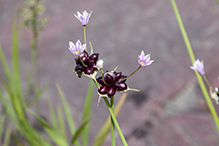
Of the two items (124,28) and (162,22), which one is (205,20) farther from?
(124,28)

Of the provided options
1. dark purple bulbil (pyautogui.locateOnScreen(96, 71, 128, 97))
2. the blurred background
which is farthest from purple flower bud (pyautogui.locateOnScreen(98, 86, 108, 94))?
the blurred background

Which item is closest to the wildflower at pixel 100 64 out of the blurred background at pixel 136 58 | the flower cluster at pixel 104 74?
the flower cluster at pixel 104 74

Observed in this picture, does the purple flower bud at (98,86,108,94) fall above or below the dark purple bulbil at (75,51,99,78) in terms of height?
below

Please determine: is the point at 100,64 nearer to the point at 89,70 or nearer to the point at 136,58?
the point at 89,70

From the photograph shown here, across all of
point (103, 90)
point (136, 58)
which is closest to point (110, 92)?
point (103, 90)

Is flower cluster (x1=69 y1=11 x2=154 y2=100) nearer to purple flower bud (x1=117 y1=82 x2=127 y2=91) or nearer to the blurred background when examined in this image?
purple flower bud (x1=117 y1=82 x2=127 y2=91)

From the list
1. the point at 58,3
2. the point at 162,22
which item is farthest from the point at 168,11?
the point at 58,3

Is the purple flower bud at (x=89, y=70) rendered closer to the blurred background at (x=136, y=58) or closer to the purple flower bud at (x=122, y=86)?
the purple flower bud at (x=122, y=86)

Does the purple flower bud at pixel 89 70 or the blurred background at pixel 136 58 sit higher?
the blurred background at pixel 136 58
